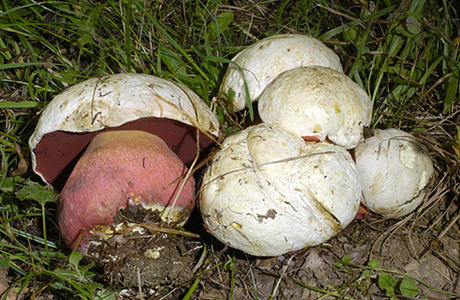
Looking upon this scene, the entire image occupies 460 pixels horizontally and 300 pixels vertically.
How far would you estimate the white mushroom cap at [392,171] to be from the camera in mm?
1841

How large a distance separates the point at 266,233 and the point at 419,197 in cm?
102

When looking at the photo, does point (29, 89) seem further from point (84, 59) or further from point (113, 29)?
point (113, 29)

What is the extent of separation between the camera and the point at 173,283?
1.73m

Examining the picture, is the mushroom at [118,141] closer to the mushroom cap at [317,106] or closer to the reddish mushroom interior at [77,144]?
the reddish mushroom interior at [77,144]

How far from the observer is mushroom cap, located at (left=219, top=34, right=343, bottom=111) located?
1.88 m

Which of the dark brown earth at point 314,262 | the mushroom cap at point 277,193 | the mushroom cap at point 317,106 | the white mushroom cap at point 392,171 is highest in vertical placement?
the mushroom cap at point 317,106

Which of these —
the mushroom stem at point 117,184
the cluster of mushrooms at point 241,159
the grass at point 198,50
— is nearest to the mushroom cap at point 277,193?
the cluster of mushrooms at point 241,159

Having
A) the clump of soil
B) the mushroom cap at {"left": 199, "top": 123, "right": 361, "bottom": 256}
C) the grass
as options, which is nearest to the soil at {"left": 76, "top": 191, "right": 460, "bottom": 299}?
the clump of soil

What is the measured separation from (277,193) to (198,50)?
4.28 feet

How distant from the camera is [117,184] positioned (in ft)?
5.10

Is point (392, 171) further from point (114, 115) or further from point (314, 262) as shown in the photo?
point (114, 115)

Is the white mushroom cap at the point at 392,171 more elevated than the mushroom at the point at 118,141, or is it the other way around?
the mushroom at the point at 118,141

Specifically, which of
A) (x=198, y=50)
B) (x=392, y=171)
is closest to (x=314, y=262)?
(x=392, y=171)

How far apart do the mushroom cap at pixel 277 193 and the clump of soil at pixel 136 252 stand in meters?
0.25
